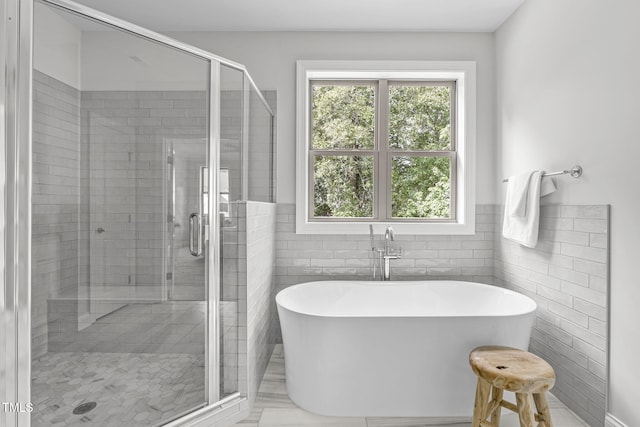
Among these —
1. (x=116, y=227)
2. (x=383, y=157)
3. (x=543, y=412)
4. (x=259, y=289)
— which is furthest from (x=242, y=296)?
(x=383, y=157)

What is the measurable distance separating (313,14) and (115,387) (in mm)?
2718

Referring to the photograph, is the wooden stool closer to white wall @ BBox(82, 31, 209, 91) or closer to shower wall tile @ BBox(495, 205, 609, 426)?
shower wall tile @ BBox(495, 205, 609, 426)

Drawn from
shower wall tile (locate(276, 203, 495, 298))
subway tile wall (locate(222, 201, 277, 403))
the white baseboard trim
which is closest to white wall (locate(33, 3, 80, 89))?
subway tile wall (locate(222, 201, 277, 403))

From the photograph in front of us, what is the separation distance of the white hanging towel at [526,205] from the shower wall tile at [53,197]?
8.21ft

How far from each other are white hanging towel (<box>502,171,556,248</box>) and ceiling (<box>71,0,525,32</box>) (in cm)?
131

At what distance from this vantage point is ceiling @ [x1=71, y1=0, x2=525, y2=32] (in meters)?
2.76

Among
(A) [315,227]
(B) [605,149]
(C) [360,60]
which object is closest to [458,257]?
(A) [315,227]

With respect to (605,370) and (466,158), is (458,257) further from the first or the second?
(605,370)

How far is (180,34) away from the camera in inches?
126

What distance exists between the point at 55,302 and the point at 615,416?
264 centimetres

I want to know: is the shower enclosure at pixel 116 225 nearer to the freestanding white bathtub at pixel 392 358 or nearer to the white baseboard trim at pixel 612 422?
the freestanding white bathtub at pixel 392 358

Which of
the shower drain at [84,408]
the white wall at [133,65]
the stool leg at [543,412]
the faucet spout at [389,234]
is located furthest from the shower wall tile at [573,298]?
the shower drain at [84,408]

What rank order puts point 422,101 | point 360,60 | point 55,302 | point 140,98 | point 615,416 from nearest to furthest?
point 55,302 → point 140,98 → point 615,416 → point 360,60 → point 422,101

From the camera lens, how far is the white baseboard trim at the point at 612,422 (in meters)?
1.89
